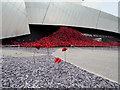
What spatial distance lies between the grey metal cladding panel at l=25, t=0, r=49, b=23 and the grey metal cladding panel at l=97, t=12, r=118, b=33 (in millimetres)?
8795

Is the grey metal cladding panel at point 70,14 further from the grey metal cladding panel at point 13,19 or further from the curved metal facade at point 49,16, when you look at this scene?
the grey metal cladding panel at point 13,19

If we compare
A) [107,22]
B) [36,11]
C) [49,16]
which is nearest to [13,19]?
[36,11]

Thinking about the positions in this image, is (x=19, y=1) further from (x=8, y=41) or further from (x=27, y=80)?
(x=27, y=80)

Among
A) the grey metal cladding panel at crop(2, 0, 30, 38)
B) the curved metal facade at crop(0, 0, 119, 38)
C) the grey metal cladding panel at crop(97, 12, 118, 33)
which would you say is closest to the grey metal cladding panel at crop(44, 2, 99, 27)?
the curved metal facade at crop(0, 0, 119, 38)

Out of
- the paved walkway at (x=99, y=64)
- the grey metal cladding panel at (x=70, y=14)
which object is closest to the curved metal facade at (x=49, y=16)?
the grey metal cladding panel at (x=70, y=14)

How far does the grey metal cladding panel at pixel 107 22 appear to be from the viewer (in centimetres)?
1336

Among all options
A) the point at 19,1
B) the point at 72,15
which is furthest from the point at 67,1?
the point at 19,1

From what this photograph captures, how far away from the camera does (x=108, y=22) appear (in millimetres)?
14125

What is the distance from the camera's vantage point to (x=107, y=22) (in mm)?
14031

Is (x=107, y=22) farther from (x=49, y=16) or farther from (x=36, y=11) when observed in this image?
(x=36, y=11)

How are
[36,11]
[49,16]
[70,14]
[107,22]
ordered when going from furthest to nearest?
[107,22] → [70,14] → [49,16] → [36,11]

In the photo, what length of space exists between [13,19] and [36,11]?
3267 mm

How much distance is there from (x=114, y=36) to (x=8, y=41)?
1808cm

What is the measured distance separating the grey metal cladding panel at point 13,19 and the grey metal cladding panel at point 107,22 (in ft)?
36.2
